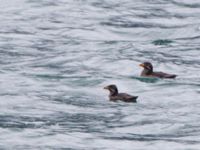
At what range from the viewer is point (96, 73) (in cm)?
2662

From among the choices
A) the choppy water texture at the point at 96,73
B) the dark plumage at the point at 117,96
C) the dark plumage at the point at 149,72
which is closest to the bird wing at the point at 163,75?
the dark plumage at the point at 149,72

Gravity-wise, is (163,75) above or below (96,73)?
above

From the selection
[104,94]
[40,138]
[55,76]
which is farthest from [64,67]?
[40,138]

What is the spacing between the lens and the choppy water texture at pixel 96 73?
2050 centimetres

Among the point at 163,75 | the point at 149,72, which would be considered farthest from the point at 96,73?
the point at 163,75

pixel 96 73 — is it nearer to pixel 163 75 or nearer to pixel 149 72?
pixel 149 72

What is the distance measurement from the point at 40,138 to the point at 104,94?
437 centimetres

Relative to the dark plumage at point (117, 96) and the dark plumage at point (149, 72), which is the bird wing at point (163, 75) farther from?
the dark plumage at point (117, 96)

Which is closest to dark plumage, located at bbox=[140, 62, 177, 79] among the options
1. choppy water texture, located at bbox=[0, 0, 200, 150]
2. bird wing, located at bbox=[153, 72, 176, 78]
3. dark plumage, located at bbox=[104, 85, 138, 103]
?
bird wing, located at bbox=[153, 72, 176, 78]

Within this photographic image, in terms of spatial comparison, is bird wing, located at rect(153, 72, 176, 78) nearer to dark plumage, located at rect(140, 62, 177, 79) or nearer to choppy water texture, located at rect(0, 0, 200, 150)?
dark plumage, located at rect(140, 62, 177, 79)

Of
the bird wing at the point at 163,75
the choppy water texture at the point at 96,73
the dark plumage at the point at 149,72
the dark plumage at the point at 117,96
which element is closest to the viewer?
the choppy water texture at the point at 96,73

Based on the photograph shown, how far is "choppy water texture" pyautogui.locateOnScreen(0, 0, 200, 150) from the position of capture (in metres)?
20.5

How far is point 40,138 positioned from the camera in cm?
2008

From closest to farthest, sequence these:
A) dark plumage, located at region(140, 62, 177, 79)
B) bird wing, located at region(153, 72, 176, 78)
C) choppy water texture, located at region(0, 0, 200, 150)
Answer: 1. choppy water texture, located at region(0, 0, 200, 150)
2. bird wing, located at region(153, 72, 176, 78)
3. dark plumage, located at region(140, 62, 177, 79)
